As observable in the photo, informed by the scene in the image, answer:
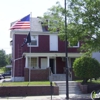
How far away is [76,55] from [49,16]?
12.4m

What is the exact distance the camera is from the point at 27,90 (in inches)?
789

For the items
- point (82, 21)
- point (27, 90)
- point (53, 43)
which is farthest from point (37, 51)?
point (82, 21)

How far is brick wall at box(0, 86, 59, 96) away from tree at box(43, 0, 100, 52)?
4.65 m

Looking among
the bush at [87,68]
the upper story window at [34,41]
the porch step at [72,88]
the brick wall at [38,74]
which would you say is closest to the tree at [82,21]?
the bush at [87,68]

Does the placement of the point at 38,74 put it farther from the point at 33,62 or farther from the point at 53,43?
the point at 53,43

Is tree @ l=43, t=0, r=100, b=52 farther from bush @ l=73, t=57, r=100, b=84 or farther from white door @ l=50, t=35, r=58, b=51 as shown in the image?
white door @ l=50, t=35, r=58, b=51

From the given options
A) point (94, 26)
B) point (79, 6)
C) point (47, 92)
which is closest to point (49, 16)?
point (79, 6)

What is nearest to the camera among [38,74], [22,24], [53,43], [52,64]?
[22,24]

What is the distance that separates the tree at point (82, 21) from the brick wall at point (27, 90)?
4.65 metres

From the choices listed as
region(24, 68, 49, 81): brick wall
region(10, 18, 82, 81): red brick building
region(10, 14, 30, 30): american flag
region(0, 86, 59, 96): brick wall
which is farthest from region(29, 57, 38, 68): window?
region(0, 86, 59, 96): brick wall

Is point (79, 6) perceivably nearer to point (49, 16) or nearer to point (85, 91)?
point (49, 16)

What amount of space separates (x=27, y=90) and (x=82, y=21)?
7.46m

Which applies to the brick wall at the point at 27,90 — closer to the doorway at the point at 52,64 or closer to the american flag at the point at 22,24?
the american flag at the point at 22,24

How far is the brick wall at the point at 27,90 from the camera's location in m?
19.8
